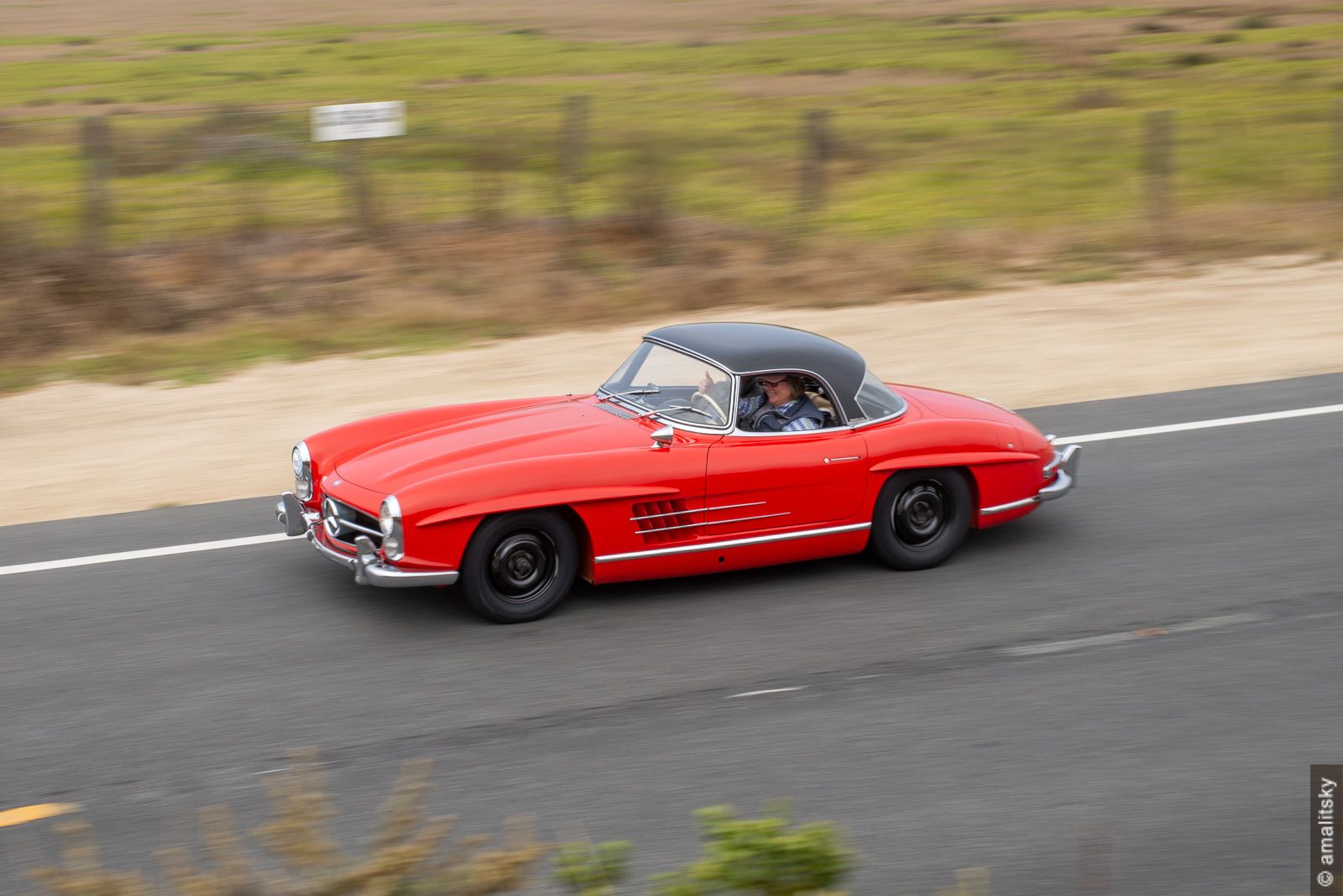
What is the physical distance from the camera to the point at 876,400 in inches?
309

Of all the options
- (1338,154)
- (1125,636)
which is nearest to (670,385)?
(1125,636)

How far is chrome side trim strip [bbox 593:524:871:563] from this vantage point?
7.00 metres

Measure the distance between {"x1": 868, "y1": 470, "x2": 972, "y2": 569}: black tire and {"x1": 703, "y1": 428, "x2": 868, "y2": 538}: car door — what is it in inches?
9.4

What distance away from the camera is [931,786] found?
5.46 metres

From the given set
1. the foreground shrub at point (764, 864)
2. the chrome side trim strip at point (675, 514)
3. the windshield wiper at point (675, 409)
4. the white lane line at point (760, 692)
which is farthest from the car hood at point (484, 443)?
the foreground shrub at point (764, 864)

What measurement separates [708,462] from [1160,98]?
24.6 m

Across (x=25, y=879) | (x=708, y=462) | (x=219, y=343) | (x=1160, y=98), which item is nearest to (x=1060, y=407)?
(x=708, y=462)

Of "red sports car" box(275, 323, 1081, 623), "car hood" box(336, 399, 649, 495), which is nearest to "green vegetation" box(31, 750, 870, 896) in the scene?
"red sports car" box(275, 323, 1081, 623)

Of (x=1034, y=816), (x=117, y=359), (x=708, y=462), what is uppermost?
(x=117, y=359)

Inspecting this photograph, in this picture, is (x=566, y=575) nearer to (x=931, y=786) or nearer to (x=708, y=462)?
(x=708, y=462)

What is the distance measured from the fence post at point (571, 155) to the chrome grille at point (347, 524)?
943cm

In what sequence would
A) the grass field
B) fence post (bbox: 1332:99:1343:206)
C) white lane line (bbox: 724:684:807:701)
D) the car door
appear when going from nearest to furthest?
1. white lane line (bbox: 724:684:807:701)
2. the car door
3. the grass field
4. fence post (bbox: 1332:99:1343:206)

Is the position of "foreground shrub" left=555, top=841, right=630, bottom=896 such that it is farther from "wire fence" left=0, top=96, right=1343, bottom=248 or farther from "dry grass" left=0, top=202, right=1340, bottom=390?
"wire fence" left=0, top=96, right=1343, bottom=248

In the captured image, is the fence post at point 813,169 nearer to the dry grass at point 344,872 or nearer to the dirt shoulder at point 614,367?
the dirt shoulder at point 614,367
